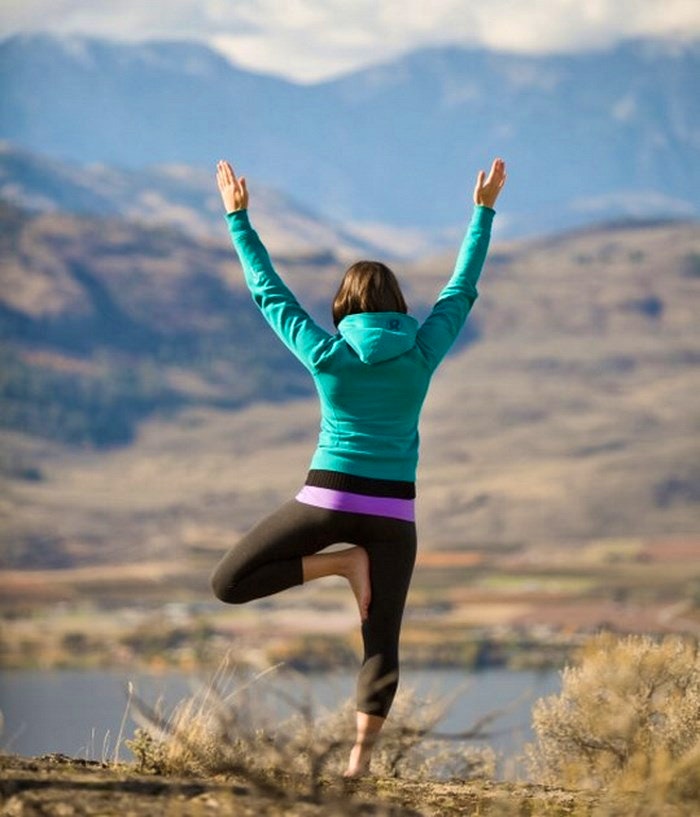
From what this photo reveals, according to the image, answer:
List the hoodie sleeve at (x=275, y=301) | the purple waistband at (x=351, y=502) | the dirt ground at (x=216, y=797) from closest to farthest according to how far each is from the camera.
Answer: the dirt ground at (x=216, y=797)
the purple waistband at (x=351, y=502)
the hoodie sleeve at (x=275, y=301)

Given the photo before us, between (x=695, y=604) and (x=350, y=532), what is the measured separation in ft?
518

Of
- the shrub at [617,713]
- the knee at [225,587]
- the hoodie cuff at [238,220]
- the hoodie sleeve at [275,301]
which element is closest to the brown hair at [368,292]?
the hoodie sleeve at [275,301]

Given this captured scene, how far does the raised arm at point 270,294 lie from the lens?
728cm

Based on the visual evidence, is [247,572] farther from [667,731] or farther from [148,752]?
[667,731]

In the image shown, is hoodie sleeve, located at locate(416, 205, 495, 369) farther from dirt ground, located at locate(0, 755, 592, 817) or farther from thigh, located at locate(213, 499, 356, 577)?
dirt ground, located at locate(0, 755, 592, 817)

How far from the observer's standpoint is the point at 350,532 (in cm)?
716

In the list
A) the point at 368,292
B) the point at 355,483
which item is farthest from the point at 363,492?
the point at 368,292

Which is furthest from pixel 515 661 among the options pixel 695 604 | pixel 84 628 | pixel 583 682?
pixel 583 682

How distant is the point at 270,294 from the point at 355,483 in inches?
31.8

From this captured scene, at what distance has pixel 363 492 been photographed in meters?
7.12

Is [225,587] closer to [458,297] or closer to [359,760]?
[359,760]

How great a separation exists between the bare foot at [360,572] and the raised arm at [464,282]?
2.39 feet

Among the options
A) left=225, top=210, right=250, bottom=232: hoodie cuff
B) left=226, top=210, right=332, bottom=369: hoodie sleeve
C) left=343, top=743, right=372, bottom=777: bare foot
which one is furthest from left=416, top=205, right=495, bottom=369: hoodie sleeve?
left=343, top=743, right=372, bottom=777: bare foot

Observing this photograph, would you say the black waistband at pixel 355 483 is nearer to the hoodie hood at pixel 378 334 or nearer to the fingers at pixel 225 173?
the hoodie hood at pixel 378 334
